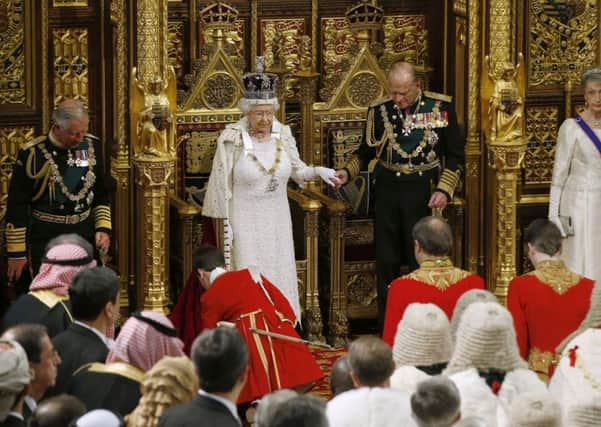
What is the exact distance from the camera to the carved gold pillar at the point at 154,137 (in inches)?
476

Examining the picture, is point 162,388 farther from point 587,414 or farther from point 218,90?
point 218,90

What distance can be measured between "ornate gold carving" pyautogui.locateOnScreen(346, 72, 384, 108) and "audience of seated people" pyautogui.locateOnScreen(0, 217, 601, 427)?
158 inches

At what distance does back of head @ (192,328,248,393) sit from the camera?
24.0 ft

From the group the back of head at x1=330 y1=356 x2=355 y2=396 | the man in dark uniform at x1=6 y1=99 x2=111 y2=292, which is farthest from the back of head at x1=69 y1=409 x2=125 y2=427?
the man in dark uniform at x1=6 y1=99 x2=111 y2=292

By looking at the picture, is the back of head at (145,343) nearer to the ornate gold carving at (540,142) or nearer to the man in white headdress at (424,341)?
the man in white headdress at (424,341)

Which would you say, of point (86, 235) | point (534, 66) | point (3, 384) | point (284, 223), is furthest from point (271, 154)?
point (3, 384)

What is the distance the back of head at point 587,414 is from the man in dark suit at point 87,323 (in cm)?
222

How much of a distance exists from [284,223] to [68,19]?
7.12ft

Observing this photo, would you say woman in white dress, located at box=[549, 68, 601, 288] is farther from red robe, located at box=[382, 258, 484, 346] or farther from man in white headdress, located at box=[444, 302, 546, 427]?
man in white headdress, located at box=[444, 302, 546, 427]

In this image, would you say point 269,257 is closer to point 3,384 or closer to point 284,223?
point 284,223

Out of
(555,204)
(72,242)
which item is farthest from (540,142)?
(72,242)

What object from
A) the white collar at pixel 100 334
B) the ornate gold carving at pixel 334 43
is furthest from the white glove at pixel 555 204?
the white collar at pixel 100 334

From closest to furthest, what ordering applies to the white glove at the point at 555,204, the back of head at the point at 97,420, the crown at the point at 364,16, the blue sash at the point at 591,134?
the back of head at the point at 97,420 → the blue sash at the point at 591,134 → the white glove at the point at 555,204 → the crown at the point at 364,16

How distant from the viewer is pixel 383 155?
12.8m
